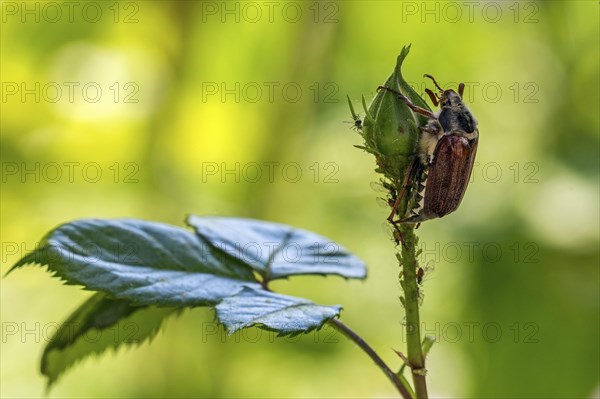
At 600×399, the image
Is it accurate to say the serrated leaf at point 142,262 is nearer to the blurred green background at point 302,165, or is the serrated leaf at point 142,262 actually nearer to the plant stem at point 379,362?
the plant stem at point 379,362

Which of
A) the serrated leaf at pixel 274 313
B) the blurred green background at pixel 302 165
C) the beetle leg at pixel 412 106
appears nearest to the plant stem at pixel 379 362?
the serrated leaf at pixel 274 313

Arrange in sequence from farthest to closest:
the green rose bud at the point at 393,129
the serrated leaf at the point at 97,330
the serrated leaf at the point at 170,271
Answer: the serrated leaf at the point at 97,330, the serrated leaf at the point at 170,271, the green rose bud at the point at 393,129

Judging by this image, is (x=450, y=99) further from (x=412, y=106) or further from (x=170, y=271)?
(x=170, y=271)

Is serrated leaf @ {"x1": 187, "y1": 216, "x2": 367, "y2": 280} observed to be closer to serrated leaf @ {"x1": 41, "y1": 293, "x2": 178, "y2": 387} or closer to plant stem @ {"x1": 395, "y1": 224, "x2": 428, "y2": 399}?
serrated leaf @ {"x1": 41, "y1": 293, "x2": 178, "y2": 387}

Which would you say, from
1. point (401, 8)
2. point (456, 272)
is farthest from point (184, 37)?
point (456, 272)

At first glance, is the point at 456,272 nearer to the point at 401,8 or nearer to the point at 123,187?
the point at 401,8
